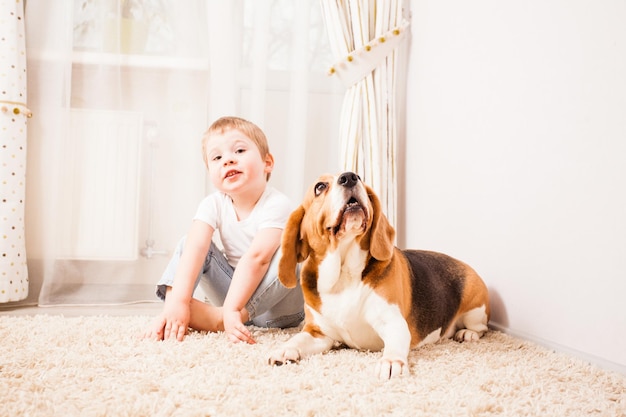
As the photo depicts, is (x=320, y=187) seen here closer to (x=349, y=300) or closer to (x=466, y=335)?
(x=349, y=300)

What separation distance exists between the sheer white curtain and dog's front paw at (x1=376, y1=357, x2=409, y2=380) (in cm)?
150

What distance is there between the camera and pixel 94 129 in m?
2.54

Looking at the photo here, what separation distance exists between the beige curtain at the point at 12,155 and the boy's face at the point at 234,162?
103cm

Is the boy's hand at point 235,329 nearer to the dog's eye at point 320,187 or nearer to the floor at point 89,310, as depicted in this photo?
the dog's eye at point 320,187

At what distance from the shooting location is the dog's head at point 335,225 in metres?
1.27

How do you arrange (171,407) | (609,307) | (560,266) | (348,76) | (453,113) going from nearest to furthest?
(171,407), (609,307), (560,266), (453,113), (348,76)

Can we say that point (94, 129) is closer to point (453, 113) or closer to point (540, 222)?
point (453, 113)

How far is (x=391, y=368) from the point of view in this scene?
1143 mm

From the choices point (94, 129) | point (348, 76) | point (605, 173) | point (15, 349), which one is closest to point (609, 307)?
point (605, 173)

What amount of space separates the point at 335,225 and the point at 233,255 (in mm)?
701

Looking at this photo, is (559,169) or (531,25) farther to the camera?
(531,25)

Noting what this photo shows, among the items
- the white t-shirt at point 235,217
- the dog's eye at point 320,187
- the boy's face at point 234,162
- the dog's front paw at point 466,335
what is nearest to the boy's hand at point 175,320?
Answer: the white t-shirt at point 235,217

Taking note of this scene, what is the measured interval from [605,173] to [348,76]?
58.2 inches

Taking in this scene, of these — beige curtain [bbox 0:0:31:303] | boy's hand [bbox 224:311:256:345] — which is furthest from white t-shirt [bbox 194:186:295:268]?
beige curtain [bbox 0:0:31:303]
